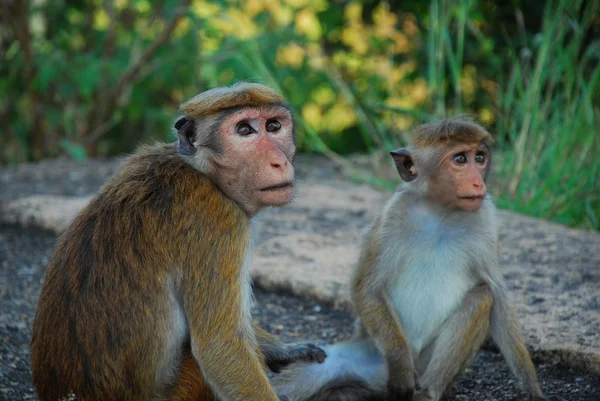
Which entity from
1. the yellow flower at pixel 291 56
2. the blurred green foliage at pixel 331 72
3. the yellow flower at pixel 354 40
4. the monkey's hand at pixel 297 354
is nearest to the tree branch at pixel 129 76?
the blurred green foliage at pixel 331 72

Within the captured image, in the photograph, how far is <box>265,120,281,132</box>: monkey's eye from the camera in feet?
11.6

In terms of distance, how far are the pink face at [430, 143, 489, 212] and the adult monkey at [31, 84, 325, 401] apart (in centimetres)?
94

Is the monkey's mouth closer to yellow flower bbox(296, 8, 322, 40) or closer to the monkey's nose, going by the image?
the monkey's nose

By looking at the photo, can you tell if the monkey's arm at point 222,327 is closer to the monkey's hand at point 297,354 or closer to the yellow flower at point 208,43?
the monkey's hand at point 297,354

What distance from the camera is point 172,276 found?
3.41 meters

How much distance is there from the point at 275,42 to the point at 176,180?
4.73 meters

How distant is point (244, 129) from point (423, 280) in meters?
1.22

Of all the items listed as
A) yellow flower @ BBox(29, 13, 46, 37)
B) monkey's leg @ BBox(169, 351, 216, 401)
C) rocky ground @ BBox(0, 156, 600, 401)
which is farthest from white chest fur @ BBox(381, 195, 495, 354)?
yellow flower @ BBox(29, 13, 46, 37)

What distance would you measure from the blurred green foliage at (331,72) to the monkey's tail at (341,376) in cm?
274

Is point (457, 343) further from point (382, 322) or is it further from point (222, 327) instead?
point (222, 327)

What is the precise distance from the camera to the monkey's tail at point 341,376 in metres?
4.11

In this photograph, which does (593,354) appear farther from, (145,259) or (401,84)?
(401,84)

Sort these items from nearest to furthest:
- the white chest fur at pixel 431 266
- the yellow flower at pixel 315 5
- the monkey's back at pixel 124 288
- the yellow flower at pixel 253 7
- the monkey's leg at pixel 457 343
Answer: the monkey's back at pixel 124 288 < the monkey's leg at pixel 457 343 < the white chest fur at pixel 431 266 < the yellow flower at pixel 315 5 < the yellow flower at pixel 253 7

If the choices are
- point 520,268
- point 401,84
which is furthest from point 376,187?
point 520,268
